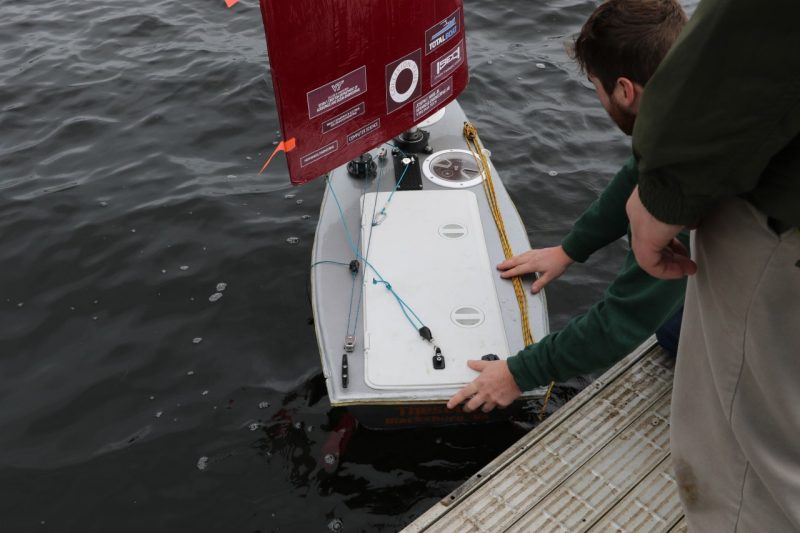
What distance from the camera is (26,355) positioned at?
177 inches

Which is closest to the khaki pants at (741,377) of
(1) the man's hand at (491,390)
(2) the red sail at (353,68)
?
(1) the man's hand at (491,390)

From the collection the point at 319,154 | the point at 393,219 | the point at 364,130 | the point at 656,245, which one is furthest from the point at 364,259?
the point at 656,245

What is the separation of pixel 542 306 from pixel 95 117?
586cm

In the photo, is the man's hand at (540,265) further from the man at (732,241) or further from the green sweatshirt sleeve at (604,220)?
the man at (732,241)

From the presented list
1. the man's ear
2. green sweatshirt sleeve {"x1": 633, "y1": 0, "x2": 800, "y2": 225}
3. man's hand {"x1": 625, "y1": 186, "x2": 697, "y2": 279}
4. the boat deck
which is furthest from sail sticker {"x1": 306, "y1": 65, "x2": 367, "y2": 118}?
green sweatshirt sleeve {"x1": 633, "y1": 0, "x2": 800, "y2": 225}

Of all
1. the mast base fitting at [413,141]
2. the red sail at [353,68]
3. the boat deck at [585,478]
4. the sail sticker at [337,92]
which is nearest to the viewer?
the boat deck at [585,478]

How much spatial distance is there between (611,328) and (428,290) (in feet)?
4.73

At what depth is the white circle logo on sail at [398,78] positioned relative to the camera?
4.13 metres

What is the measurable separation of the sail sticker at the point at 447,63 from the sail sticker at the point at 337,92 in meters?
0.72

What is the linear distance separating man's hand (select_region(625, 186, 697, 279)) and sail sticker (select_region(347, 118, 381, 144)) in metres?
2.96

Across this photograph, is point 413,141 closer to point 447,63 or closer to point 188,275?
point 447,63

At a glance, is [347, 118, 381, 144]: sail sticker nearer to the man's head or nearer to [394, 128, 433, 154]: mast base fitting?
[394, 128, 433, 154]: mast base fitting

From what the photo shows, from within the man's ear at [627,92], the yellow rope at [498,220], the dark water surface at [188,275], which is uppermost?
the man's ear at [627,92]

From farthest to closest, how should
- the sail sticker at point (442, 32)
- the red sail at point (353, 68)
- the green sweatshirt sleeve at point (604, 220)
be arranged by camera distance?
the sail sticker at point (442, 32) → the red sail at point (353, 68) → the green sweatshirt sleeve at point (604, 220)
